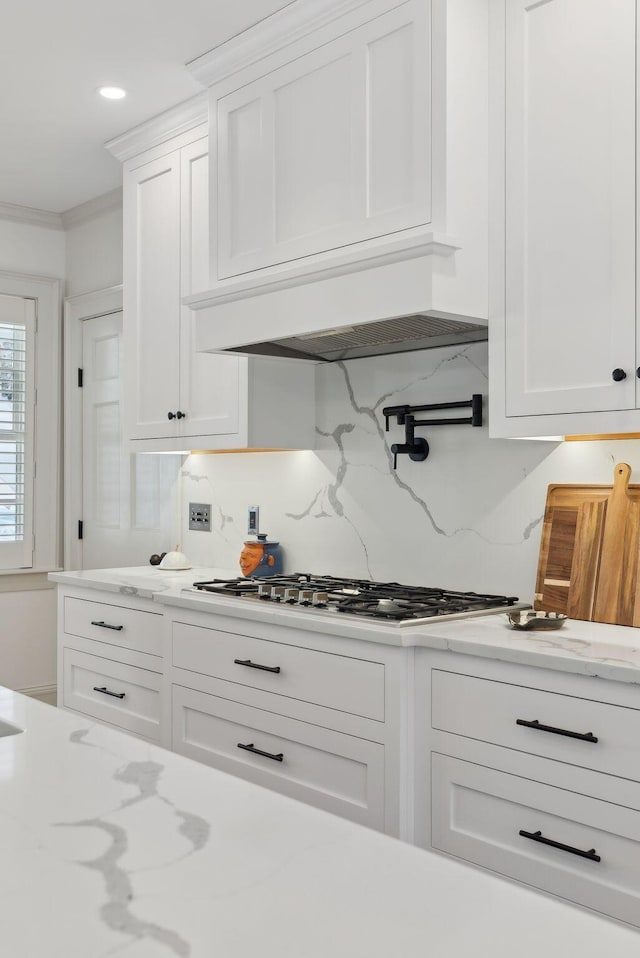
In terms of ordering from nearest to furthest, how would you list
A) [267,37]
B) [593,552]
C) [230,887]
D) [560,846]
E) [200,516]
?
[230,887]
[560,846]
[593,552]
[267,37]
[200,516]

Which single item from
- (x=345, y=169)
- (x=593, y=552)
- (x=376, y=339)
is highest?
(x=345, y=169)

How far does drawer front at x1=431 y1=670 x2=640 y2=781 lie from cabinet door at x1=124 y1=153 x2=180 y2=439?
71.5 inches

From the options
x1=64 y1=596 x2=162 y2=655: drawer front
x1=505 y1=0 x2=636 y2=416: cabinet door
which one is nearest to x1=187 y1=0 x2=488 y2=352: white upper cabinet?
x1=505 y1=0 x2=636 y2=416: cabinet door

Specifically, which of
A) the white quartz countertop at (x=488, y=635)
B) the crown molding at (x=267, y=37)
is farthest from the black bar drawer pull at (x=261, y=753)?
the crown molding at (x=267, y=37)

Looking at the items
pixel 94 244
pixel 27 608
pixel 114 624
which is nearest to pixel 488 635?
pixel 114 624

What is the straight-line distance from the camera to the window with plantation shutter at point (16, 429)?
4.69 metres

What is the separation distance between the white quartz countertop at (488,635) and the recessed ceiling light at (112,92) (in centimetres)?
186

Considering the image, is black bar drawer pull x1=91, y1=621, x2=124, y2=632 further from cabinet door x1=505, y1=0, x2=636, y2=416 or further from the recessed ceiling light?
the recessed ceiling light

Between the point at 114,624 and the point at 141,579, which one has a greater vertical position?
the point at 141,579

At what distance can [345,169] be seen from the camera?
2602 millimetres

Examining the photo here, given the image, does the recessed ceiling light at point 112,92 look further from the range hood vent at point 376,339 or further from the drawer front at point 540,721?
the drawer front at point 540,721

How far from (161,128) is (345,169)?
1314 mm

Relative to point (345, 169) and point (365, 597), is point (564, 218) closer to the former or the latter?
point (345, 169)

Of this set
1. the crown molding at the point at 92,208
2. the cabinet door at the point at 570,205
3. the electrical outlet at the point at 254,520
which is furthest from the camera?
the crown molding at the point at 92,208
